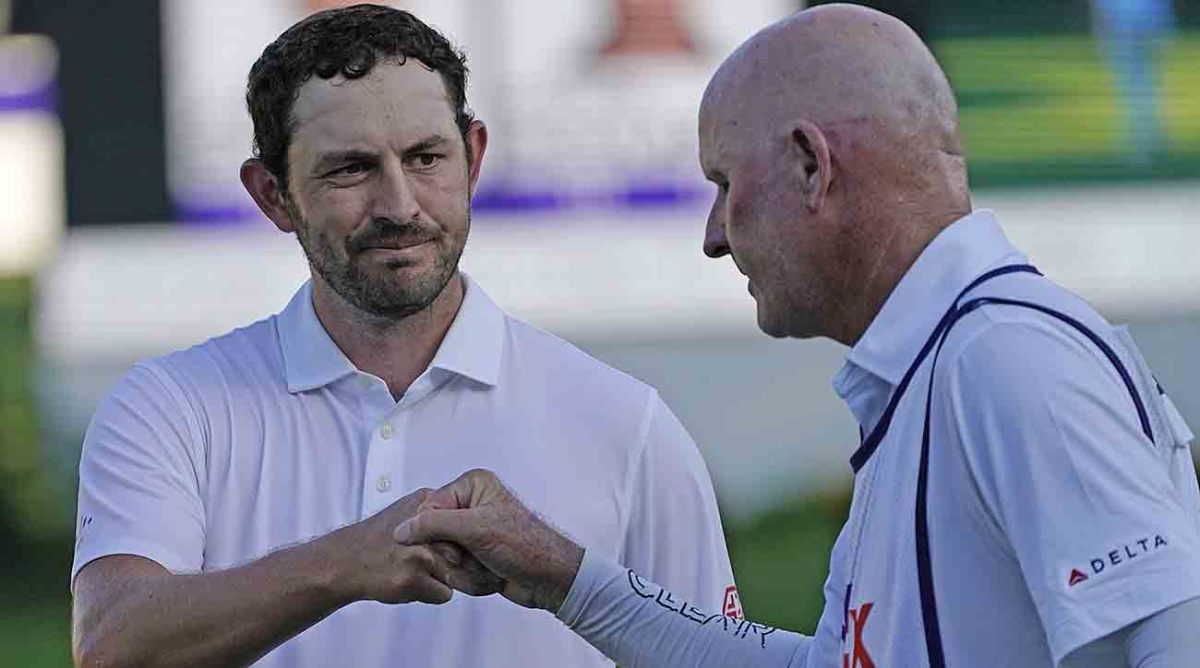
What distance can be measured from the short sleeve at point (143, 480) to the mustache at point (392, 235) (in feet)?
0.96

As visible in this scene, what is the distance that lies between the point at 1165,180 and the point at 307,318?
4.92 metres

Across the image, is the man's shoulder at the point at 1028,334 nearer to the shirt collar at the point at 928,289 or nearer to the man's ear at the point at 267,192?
the shirt collar at the point at 928,289

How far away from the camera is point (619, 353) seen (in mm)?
6797

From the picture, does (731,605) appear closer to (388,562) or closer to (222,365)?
(388,562)

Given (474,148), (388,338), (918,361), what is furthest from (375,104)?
(918,361)

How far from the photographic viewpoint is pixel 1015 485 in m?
1.84

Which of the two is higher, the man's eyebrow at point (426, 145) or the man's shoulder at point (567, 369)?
the man's eyebrow at point (426, 145)

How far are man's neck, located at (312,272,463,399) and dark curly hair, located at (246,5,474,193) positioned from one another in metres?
0.19

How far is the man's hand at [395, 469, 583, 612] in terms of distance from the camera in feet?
7.75

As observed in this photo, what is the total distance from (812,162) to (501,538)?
0.60m

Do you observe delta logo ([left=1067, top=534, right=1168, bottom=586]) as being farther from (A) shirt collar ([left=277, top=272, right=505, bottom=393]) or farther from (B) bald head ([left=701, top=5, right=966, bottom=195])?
(A) shirt collar ([left=277, top=272, right=505, bottom=393])

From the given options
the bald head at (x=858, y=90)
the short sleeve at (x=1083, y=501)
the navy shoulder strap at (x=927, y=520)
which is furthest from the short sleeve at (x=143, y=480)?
A: the short sleeve at (x=1083, y=501)

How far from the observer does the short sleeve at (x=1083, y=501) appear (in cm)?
181

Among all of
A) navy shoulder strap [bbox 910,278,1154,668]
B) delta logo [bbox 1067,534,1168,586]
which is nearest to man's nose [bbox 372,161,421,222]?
navy shoulder strap [bbox 910,278,1154,668]
